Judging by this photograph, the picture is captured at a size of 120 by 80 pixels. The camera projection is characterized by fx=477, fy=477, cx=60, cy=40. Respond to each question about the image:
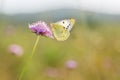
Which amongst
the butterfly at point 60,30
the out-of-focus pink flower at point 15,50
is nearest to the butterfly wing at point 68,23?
the butterfly at point 60,30

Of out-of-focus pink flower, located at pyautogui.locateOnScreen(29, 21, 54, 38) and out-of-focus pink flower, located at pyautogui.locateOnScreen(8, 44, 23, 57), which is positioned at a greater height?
out-of-focus pink flower, located at pyautogui.locateOnScreen(29, 21, 54, 38)

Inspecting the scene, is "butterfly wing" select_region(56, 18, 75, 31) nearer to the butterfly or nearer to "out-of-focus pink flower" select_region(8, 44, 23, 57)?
the butterfly

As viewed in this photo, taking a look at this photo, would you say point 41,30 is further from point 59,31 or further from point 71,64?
point 71,64

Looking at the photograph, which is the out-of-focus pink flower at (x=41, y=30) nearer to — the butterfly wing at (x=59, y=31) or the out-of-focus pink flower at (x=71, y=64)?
the butterfly wing at (x=59, y=31)

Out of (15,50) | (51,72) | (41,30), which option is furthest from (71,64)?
(41,30)

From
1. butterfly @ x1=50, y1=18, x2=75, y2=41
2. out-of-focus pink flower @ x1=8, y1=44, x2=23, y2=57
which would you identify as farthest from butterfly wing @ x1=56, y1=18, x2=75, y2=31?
out-of-focus pink flower @ x1=8, y1=44, x2=23, y2=57

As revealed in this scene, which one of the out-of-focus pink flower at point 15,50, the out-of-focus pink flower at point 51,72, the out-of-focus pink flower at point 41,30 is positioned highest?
the out-of-focus pink flower at point 41,30

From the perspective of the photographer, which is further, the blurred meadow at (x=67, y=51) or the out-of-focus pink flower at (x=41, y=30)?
the blurred meadow at (x=67, y=51)

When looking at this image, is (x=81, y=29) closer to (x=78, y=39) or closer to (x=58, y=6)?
(x=78, y=39)
